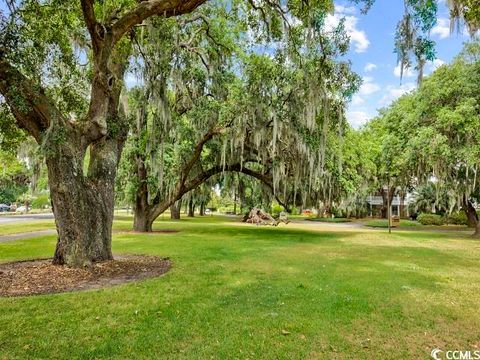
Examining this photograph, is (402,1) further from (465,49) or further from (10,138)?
(465,49)

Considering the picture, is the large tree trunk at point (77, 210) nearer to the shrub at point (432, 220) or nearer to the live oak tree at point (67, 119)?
the live oak tree at point (67, 119)

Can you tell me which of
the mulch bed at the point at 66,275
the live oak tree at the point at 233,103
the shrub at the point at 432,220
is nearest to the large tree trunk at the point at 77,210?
the mulch bed at the point at 66,275

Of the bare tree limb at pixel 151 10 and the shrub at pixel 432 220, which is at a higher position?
the bare tree limb at pixel 151 10

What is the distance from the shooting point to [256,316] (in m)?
4.94

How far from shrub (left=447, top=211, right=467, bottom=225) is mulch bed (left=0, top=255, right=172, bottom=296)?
30821mm

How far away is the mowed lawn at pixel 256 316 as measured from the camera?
12.8ft

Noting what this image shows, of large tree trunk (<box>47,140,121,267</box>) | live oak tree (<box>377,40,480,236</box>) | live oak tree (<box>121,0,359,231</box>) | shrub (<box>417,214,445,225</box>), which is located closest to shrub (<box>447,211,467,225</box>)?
shrub (<box>417,214,445,225</box>)

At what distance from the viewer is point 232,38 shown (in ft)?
50.3

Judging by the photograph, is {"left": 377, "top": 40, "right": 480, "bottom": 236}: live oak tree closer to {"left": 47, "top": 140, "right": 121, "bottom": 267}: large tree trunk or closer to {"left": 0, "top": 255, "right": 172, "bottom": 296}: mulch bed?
{"left": 0, "top": 255, "right": 172, "bottom": 296}: mulch bed

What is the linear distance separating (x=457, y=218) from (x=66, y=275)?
33376 millimetres

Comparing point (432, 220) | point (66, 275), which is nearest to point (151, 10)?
point (66, 275)

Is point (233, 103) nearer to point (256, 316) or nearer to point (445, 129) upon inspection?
point (445, 129)

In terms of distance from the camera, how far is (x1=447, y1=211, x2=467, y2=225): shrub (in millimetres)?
32000

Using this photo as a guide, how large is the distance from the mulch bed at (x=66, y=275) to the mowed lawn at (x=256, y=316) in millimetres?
566
